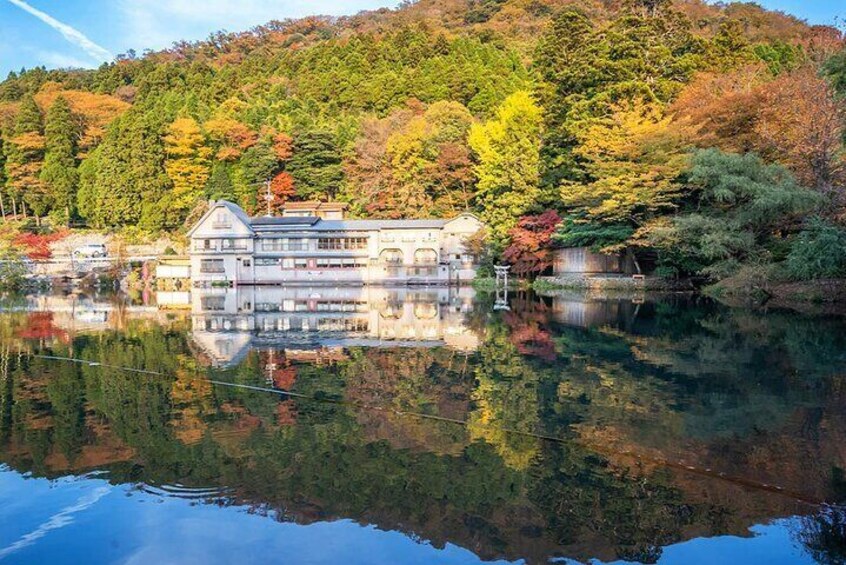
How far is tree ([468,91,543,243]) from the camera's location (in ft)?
99.6

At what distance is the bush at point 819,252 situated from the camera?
53.6ft

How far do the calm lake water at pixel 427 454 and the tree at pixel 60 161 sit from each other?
144 ft

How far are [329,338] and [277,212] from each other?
3269 cm

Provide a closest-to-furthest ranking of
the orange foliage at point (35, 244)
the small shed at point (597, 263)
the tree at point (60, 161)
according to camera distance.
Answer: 1. the small shed at point (597, 263)
2. the orange foliage at point (35, 244)
3. the tree at point (60, 161)

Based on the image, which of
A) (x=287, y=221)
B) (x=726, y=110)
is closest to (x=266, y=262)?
(x=287, y=221)

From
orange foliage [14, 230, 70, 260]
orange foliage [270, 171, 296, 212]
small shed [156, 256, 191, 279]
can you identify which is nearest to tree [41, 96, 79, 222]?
orange foliage [14, 230, 70, 260]

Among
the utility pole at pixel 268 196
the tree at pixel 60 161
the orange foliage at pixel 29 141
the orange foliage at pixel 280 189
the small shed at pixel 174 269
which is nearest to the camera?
the small shed at pixel 174 269

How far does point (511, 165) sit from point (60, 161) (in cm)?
3926

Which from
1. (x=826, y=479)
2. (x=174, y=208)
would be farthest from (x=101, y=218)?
(x=826, y=479)

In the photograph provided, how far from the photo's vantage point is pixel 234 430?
18.1 feet

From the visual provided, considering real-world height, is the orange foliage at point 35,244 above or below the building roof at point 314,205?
below

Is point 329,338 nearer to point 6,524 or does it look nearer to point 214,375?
point 214,375

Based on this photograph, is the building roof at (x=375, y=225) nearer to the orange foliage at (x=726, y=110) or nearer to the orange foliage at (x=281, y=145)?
the orange foliage at (x=281, y=145)

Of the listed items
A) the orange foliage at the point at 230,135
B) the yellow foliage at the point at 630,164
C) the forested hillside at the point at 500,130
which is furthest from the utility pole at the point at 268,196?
the yellow foliage at the point at 630,164
